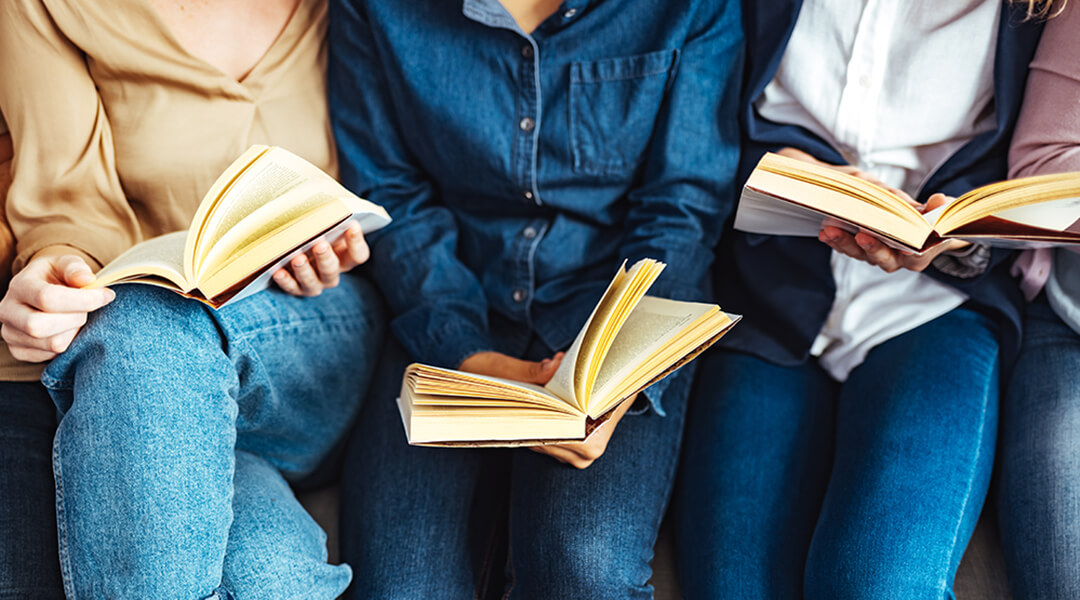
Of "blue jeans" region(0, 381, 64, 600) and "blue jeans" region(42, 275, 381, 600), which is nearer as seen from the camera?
"blue jeans" region(42, 275, 381, 600)

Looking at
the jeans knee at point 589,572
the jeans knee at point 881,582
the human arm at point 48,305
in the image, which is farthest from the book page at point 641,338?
the human arm at point 48,305

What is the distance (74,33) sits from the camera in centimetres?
123

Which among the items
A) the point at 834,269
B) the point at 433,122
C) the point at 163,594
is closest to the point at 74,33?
the point at 433,122

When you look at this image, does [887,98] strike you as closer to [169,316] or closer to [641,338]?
[641,338]

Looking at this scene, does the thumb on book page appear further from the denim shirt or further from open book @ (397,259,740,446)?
open book @ (397,259,740,446)

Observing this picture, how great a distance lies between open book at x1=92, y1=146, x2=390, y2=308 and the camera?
37.9 inches

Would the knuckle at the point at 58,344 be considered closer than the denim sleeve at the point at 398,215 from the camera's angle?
Yes

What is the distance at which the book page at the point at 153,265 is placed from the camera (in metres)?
0.96

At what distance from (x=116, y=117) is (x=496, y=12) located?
0.60m

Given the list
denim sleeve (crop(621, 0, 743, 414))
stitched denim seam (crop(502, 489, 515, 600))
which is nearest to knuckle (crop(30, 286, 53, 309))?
stitched denim seam (crop(502, 489, 515, 600))

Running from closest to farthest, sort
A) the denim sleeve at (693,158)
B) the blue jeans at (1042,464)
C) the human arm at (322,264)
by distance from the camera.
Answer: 1. the blue jeans at (1042,464)
2. the human arm at (322,264)
3. the denim sleeve at (693,158)

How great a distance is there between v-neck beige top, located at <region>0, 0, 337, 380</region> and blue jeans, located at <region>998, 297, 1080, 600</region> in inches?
44.8

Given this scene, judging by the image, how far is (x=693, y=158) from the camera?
1.28 m

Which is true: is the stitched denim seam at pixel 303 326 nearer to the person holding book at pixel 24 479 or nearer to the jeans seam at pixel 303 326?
the jeans seam at pixel 303 326
